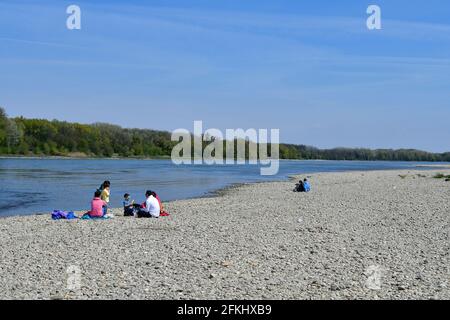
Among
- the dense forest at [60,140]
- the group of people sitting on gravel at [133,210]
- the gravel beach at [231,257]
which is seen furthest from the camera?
the dense forest at [60,140]

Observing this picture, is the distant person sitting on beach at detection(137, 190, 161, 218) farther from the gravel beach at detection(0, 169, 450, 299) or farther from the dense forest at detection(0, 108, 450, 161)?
the dense forest at detection(0, 108, 450, 161)

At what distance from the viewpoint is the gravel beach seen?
9.46m

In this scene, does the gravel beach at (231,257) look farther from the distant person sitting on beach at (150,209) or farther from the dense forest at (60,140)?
the dense forest at (60,140)

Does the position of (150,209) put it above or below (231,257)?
above

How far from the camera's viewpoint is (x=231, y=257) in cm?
1230

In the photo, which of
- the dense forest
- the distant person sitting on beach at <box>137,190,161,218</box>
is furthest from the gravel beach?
the dense forest

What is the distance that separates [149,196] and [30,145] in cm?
15399

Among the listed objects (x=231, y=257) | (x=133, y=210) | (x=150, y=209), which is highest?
(x=150, y=209)

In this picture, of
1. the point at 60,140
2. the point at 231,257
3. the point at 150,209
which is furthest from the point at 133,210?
the point at 60,140

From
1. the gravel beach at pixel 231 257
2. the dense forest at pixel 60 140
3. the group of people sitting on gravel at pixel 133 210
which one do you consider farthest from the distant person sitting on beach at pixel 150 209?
the dense forest at pixel 60 140

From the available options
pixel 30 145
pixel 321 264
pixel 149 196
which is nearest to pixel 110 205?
pixel 149 196

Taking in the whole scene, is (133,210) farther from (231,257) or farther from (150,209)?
(231,257)

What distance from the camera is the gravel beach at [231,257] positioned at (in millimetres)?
9461

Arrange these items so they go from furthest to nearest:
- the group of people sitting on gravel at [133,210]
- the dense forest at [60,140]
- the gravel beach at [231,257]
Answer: the dense forest at [60,140] → the group of people sitting on gravel at [133,210] → the gravel beach at [231,257]
